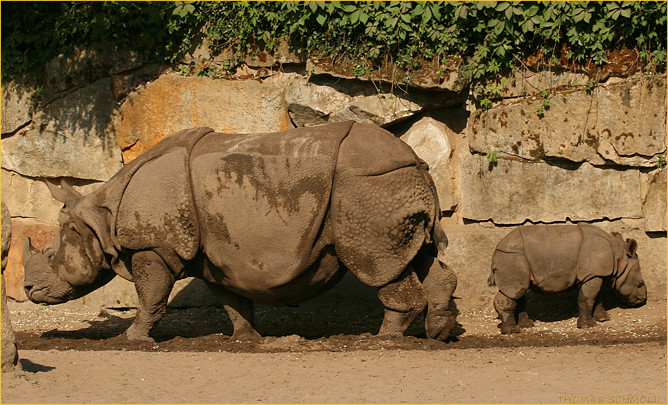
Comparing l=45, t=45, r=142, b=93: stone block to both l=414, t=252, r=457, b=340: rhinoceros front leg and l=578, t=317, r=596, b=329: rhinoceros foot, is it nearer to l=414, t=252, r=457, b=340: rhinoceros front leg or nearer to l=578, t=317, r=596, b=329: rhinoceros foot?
l=414, t=252, r=457, b=340: rhinoceros front leg

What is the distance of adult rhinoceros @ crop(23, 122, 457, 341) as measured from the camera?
776 cm

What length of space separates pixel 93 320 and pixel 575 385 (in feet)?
17.4

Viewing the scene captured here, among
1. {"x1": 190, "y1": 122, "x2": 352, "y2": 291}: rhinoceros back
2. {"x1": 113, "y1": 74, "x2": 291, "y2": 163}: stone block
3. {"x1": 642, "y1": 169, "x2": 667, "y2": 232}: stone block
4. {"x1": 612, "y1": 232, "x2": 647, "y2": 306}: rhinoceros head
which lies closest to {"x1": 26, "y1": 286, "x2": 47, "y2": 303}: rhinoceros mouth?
{"x1": 190, "y1": 122, "x2": 352, "y2": 291}: rhinoceros back

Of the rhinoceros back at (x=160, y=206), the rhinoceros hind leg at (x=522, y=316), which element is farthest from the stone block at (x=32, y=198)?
the rhinoceros hind leg at (x=522, y=316)

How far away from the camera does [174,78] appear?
991 centimetres

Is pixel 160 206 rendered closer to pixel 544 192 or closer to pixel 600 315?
pixel 544 192

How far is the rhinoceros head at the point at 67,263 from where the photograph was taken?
8500mm

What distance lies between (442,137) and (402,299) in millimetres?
2163

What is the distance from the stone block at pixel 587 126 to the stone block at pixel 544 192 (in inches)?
5.5

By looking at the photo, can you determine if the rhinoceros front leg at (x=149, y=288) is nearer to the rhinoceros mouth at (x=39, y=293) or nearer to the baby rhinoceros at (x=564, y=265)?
the rhinoceros mouth at (x=39, y=293)

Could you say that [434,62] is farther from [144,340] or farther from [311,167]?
[144,340]

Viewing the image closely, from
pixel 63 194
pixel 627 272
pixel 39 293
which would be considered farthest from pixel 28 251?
pixel 627 272

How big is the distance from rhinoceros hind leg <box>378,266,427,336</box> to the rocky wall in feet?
5.08

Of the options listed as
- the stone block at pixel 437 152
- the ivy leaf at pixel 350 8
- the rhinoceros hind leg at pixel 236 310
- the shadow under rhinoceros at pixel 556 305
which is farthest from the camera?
the stone block at pixel 437 152
